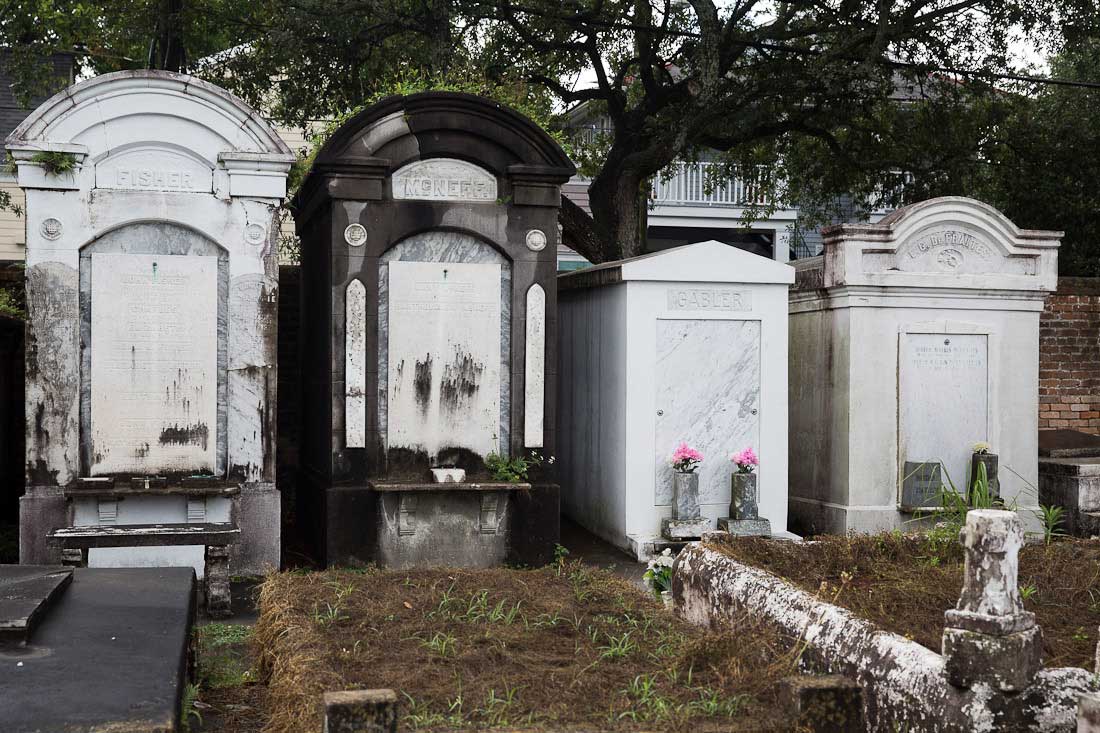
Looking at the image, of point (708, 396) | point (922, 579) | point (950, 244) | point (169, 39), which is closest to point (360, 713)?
point (922, 579)

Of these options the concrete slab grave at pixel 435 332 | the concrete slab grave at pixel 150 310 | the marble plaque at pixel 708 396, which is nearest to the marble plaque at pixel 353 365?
the concrete slab grave at pixel 435 332

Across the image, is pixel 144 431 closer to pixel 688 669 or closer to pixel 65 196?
pixel 65 196

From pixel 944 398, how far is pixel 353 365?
5029mm

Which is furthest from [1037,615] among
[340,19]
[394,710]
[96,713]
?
[340,19]

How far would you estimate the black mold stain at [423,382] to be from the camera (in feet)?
27.5

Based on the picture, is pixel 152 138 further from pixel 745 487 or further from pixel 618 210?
pixel 618 210

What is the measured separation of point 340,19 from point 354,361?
530 centimetres

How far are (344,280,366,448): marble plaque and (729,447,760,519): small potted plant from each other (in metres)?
2.96

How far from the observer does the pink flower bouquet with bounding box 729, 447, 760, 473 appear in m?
9.09

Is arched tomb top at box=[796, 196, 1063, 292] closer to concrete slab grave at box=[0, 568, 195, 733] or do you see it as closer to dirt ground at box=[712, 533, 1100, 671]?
dirt ground at box=[712, 533, 1100, 671]

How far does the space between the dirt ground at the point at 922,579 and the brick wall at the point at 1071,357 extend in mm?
6572

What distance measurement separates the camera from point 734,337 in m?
9.33

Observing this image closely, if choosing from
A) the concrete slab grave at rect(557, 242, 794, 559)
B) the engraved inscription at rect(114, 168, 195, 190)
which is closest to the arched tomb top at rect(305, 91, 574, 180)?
the engraved inscription at rect(114, 168, 195, 190)

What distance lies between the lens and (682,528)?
8953mm
